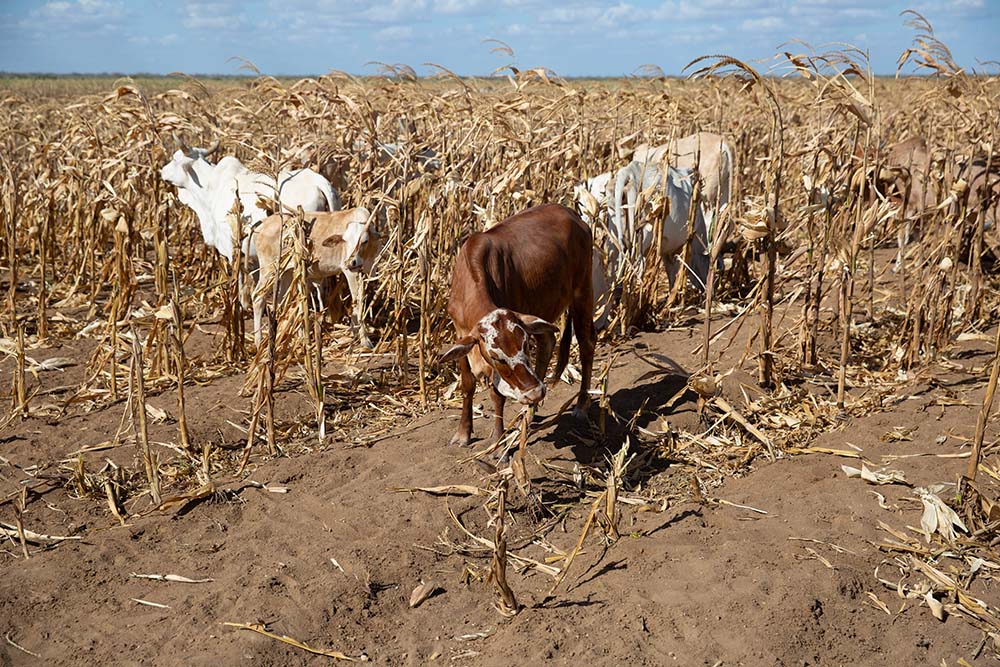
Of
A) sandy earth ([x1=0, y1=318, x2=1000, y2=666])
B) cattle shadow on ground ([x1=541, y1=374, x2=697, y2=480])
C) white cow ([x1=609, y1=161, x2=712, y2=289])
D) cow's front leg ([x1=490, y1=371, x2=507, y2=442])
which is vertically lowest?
sandy earth ([x1=0, y1=318, x2=1000, y2=666])

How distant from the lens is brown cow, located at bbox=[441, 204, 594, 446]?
17.0ft

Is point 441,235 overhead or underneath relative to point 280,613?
overhead

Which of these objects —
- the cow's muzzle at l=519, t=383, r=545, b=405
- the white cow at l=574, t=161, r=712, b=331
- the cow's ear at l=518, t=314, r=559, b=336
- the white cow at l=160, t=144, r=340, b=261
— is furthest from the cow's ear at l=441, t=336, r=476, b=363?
the white cow at l=160, t=144, r=340, b=261

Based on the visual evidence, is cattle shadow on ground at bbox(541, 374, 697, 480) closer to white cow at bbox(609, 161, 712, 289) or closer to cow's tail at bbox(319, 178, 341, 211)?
white cow at bbox(609, 161, 712, 289)

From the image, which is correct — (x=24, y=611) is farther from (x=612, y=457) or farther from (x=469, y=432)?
(x=612, y=457)

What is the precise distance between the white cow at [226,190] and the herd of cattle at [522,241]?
0.05 ft

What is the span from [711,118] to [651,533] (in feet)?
48.6

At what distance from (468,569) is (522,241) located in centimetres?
248

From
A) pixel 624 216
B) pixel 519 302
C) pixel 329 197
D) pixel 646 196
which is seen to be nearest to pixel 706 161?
pixel 624 216

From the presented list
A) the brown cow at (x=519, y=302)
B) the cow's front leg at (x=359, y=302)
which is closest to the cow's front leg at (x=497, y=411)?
the brown cow at (x=519, y=302)

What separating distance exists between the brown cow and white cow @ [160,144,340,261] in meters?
3.07

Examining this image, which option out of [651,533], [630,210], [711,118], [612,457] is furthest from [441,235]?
[711,118]

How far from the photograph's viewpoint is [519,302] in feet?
20.1

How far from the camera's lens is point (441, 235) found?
26.2 feet
